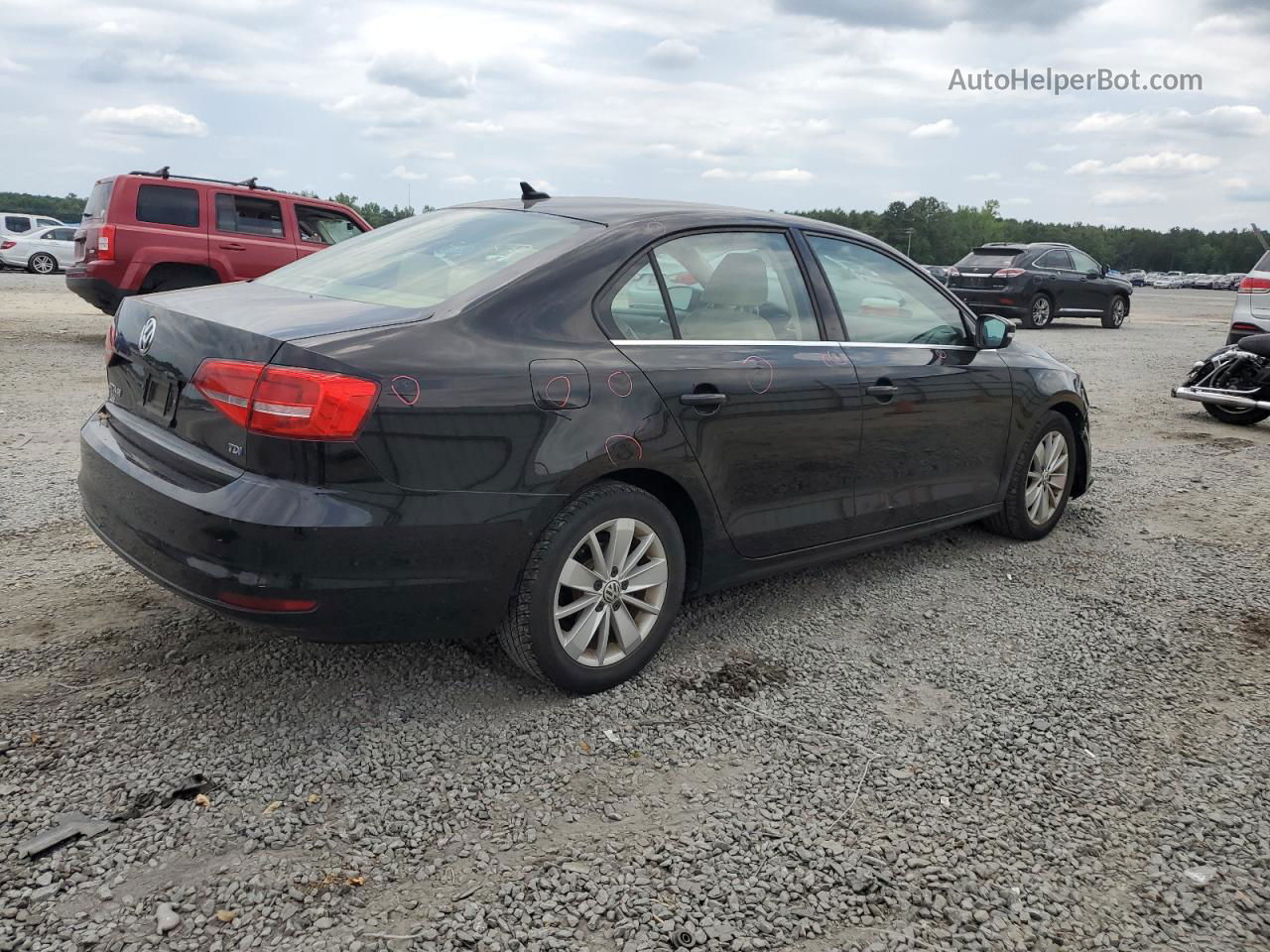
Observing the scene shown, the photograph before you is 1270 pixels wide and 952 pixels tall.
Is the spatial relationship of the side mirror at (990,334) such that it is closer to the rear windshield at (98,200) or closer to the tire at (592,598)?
the tire at (592,598)

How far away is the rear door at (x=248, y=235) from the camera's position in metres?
12.0

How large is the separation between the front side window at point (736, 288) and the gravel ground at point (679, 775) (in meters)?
1.19

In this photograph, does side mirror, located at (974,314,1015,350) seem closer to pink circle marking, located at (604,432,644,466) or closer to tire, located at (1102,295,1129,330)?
pink circle marking, located at (604,432,644,466)

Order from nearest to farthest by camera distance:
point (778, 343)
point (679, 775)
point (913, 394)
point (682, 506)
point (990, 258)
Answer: point (679, 775)
point (682, 506)
point (778, 343)
point (913, 394)
point (990, 258)

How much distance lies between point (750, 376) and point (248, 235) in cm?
1016

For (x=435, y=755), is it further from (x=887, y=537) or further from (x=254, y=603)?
(x=887, y=537)

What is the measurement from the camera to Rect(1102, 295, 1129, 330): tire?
21.0 metres

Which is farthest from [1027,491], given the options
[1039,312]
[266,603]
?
[1039,312]

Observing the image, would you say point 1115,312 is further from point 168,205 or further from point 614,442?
point 614,442

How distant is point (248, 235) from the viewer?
12242 mm

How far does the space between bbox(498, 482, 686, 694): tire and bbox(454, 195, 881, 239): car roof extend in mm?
1044

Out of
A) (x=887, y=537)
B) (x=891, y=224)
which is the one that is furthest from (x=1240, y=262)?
(x=887, y=537)

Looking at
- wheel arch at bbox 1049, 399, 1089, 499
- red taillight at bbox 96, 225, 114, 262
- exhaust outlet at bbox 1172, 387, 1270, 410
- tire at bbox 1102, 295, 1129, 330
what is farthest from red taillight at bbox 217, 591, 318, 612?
tire at bbox 1102, 295, 1129, 330

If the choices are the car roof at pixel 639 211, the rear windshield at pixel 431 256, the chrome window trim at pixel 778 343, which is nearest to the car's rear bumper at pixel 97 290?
the rear windshield at pixel 431 256
